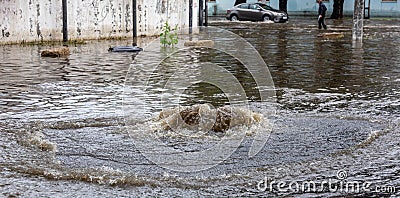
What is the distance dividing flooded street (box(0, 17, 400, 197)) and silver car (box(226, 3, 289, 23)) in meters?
27.9

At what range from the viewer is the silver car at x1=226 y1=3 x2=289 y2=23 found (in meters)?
40.4

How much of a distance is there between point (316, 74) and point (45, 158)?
24.0 feet

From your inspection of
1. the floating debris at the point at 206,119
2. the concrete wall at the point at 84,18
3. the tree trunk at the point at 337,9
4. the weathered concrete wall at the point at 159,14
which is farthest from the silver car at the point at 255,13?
the floating debris at the point at 206,119

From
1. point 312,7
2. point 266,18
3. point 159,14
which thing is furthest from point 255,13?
point 159,14

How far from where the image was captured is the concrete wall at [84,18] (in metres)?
17.9

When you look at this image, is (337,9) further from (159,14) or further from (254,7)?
(159,14)

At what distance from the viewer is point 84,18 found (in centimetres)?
2033

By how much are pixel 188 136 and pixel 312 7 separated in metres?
44.3

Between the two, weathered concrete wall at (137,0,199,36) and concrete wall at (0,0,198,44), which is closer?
concrete wall at (0,0,198,44)

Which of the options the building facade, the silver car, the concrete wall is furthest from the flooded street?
the building facade

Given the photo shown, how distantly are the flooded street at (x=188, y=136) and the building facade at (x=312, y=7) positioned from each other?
36412 millimetres

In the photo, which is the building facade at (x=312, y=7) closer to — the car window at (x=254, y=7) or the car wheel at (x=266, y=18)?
the car window at (x=254, y=7)

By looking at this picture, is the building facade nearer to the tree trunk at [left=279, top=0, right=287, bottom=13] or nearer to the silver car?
the tree trunk at [left=279, top=0, right=287, bottom=13]

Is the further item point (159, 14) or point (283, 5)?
point (283, 5)
